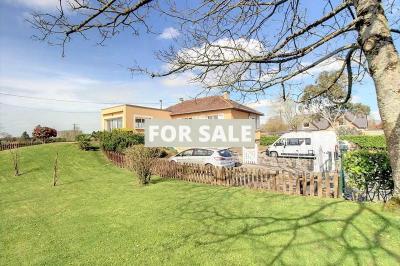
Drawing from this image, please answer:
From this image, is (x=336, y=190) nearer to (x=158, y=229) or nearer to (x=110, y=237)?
(x=158, y=229)

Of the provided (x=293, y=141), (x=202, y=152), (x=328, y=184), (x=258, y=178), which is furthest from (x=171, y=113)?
(x=328, y=184)

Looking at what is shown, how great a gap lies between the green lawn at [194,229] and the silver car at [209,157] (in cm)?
540

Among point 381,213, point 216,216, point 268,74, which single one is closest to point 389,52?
point 268,74

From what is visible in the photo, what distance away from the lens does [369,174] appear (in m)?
7.79

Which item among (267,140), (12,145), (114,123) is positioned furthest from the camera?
(267,140)

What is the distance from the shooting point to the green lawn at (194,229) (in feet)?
15.1

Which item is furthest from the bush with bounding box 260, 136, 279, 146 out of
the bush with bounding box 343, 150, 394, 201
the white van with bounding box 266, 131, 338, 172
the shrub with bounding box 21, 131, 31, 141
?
the shrub with bounding box 21, 131, 31, 141

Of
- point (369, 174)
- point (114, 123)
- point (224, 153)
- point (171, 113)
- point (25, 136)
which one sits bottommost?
point (369, 174)

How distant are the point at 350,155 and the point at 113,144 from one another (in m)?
17.6

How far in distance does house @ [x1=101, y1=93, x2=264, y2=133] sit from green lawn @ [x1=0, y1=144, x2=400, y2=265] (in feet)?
66.3

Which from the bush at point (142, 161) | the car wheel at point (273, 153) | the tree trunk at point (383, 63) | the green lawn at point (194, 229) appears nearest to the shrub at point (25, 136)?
the green lawn at point (194, 229)

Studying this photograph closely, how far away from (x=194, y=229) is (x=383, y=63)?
4.55 m

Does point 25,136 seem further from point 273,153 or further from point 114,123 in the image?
point 273,153

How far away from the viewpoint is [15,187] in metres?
12.5
